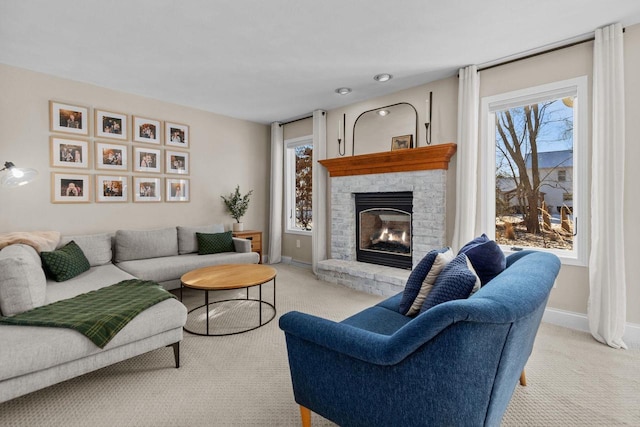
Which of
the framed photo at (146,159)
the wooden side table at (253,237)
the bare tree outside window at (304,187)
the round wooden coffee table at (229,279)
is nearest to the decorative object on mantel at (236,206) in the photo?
the wooden side table at (253,237)

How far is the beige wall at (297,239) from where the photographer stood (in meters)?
5.26

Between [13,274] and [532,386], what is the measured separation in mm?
3296

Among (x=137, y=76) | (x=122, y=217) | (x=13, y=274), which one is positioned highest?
(x=137, y=76)

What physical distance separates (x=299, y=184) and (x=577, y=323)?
4110mm

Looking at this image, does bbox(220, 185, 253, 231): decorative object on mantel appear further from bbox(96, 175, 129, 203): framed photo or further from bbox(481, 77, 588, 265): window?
bbox(481, 77, 588, 265): window

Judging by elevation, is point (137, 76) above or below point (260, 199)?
above

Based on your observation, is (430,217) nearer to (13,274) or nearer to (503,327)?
(503,327)

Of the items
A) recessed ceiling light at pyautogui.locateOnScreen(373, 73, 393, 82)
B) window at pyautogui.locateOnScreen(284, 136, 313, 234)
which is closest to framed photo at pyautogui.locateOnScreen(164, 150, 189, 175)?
window at pyautogui.locateOnScreen(284, 136, 313, 234)

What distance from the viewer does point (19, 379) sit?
1.59 meters

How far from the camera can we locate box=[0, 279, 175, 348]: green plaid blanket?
180 centimetres

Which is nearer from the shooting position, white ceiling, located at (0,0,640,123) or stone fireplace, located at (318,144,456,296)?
white ceiling, located at (0,0,640,123)

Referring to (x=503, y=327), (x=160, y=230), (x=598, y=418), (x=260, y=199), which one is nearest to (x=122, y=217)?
(x=160, y=230)

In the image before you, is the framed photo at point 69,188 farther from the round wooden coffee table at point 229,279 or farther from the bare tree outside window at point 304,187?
the bare tree outside window at point 304,187

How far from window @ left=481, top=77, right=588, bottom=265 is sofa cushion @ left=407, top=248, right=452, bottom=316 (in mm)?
1817
